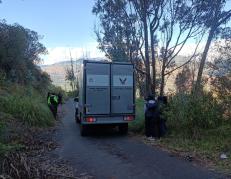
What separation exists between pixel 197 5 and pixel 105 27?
688cm

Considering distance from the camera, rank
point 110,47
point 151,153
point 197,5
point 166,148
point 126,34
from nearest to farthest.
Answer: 1. point 151,153
2. point 166,148
3. point 197,5
4. point 126,34
5. point 110,47

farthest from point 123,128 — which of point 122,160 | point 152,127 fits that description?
point 122,160

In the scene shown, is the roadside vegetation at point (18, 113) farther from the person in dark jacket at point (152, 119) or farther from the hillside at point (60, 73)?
the hillside at point (60, 73)

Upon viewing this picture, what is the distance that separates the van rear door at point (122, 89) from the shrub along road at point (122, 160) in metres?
1.26

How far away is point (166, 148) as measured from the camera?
11289 mm

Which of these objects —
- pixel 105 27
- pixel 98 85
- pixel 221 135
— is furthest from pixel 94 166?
pixel 105 27

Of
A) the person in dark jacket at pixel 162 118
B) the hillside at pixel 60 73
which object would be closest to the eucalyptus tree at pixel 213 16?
the person in dark jacket at pixel 162 118

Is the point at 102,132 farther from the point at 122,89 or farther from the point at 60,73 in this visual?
the point at 60,73

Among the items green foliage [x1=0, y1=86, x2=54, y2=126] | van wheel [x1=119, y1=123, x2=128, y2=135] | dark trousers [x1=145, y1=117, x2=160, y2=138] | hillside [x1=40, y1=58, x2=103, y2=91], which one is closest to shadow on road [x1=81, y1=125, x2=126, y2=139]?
van wheel [x1=119, y1=123, x2=128, y2=135]

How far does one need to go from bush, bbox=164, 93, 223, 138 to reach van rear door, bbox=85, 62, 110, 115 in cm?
314

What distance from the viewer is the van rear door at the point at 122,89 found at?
1455 centimetres

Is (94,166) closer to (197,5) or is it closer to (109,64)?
(109,64)

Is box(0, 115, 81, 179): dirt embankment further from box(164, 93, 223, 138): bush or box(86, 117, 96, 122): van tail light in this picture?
box(164, 93, 223, 138): bush

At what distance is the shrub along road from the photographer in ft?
26.6
